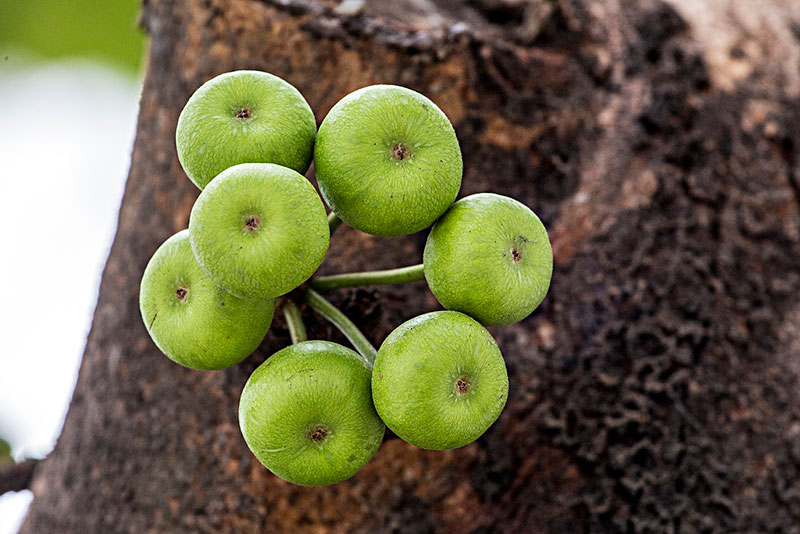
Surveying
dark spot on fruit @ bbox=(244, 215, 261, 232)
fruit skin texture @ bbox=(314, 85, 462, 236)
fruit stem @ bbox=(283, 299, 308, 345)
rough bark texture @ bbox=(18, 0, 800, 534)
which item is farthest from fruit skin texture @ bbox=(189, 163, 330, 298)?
rough bark texture @ bbox=(18, 0, 800, 534)

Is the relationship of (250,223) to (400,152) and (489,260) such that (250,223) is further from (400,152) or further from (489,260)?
(489,260)

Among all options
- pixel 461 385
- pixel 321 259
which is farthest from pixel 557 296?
pixel 321 259

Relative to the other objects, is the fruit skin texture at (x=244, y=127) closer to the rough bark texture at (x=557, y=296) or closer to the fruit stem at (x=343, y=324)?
the fruit stem at (x=343, y=324)

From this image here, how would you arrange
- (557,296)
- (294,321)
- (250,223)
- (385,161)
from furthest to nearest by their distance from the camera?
(557,296)
(294,321)
(385,161)
(250,223)

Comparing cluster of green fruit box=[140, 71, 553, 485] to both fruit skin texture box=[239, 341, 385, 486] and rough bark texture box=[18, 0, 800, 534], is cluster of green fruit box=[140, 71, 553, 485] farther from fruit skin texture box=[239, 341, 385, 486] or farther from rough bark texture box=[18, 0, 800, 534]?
rough bark texture box=[18, 0, 800, 534]

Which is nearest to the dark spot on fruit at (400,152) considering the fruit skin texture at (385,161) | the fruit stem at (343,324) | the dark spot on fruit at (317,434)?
the fruit skin texture at (385,161)

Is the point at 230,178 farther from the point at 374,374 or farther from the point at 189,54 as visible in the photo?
the point at 189,54

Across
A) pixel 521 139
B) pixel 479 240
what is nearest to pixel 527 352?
pixel 521 139
